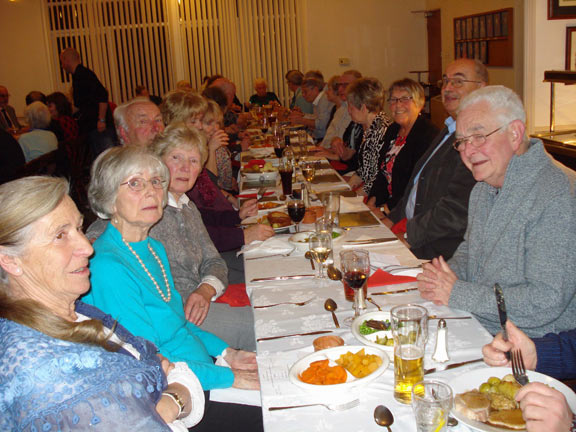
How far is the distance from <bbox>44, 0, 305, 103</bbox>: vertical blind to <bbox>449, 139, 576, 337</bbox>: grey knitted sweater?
9718 millimetres

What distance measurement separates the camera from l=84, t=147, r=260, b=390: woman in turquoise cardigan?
1.76 metres

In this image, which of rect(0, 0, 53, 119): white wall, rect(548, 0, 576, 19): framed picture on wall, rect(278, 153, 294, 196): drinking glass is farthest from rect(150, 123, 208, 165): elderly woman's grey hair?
rect(0, 0, 53, 119): white wall

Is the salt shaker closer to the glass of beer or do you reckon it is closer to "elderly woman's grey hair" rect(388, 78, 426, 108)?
the glass of beer

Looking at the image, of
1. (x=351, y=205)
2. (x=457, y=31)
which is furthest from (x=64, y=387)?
(x=457, y=31)

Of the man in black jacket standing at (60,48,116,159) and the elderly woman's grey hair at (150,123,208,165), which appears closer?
the elderly woman's grey hair at (150,123,208,165)

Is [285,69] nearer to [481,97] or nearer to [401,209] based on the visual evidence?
[401,209]

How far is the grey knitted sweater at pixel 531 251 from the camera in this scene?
1662mm

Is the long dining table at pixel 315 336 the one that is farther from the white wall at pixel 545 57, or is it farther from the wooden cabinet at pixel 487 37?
the wooden cabinet at pixel 487 37

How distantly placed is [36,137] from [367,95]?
3.75 meters

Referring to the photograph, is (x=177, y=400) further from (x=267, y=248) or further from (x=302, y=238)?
(x=302, y=238)

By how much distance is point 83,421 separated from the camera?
985mm

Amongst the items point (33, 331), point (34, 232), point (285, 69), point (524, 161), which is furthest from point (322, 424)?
point (285, 69)

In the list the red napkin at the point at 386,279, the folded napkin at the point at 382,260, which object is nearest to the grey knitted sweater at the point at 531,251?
the red napkin at the point at 386,279

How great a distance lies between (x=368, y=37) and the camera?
10.8 m
